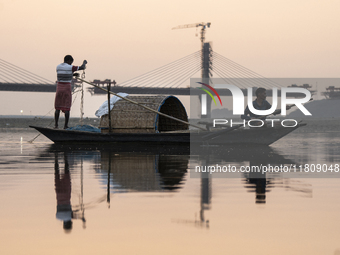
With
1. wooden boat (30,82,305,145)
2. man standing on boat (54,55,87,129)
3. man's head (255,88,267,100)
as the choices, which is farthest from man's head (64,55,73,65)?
man's head (255,88,267,100)

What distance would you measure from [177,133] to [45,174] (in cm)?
770

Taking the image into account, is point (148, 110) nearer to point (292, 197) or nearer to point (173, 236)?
point (292, 197)

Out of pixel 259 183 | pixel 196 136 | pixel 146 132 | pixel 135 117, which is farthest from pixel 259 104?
pixel 259 183

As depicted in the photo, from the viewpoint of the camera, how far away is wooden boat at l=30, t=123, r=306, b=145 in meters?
15.2

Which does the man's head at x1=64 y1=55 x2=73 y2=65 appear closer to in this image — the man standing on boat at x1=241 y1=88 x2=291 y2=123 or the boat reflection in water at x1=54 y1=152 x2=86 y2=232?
the man standing on boat at x1=241 y1=88 x2=291 y2=123

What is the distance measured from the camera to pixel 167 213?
4820mm

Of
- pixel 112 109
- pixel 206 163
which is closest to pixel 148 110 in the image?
pixel 112 109

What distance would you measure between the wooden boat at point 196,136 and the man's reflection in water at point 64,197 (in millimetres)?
6932

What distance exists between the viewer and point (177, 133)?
15438 mm

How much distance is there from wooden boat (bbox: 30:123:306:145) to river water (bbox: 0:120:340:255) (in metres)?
7.13

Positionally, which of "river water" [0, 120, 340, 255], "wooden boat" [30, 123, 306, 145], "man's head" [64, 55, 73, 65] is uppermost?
"man's head" [64, 55, 73, 65]

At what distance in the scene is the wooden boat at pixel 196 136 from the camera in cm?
1522

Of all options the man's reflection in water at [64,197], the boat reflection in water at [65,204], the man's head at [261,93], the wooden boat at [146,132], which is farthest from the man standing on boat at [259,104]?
the boat reflection in water at [65,204]

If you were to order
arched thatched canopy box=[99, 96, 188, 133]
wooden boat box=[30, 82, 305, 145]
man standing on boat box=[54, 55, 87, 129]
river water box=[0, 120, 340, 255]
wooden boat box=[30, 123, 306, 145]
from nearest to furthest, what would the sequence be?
1. river water box=[0, 120, 340, 255]
2. man standing on boat box=[54, 55, 87, 129]
3. wooden boat box=[30, 123, 306, 145]
4. wooden boat box=[30, 82, 305, 145]
5. arched thatched canopy box=[99, 96, 188, 133]
